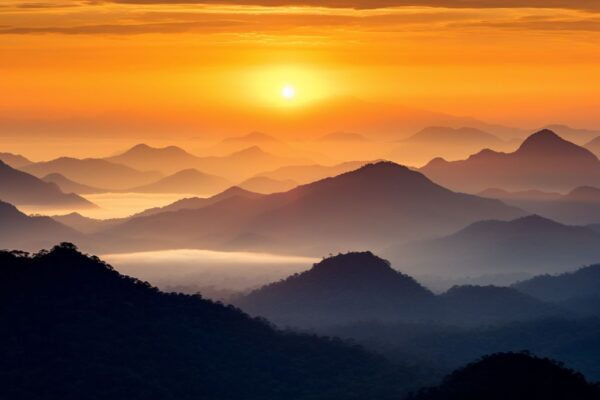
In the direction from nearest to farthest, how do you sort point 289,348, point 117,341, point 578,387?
point 578,387 → point 117,341 → point 289,348

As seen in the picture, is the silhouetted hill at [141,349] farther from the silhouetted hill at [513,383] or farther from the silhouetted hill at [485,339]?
the silhouetted hill at [485,339]

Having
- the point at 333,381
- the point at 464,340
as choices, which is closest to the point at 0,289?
the point at 333,381

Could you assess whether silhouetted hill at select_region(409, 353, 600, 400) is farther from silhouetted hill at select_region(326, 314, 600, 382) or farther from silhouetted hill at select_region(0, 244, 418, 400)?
silhouetted hill at select_region(326, 314, 600, 382)

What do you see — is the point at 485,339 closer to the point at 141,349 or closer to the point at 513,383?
the point at 141,349

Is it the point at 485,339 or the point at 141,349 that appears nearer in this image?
the point at 141,349

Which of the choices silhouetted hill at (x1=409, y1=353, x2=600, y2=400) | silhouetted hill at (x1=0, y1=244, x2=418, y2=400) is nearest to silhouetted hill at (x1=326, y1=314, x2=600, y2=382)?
silhouetted hill at (x1=0, y1=244, x2=418, y2=400)

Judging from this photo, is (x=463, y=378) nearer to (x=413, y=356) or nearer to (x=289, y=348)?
(x=289, y=348)

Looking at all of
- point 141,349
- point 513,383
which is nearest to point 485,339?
point 141,349
